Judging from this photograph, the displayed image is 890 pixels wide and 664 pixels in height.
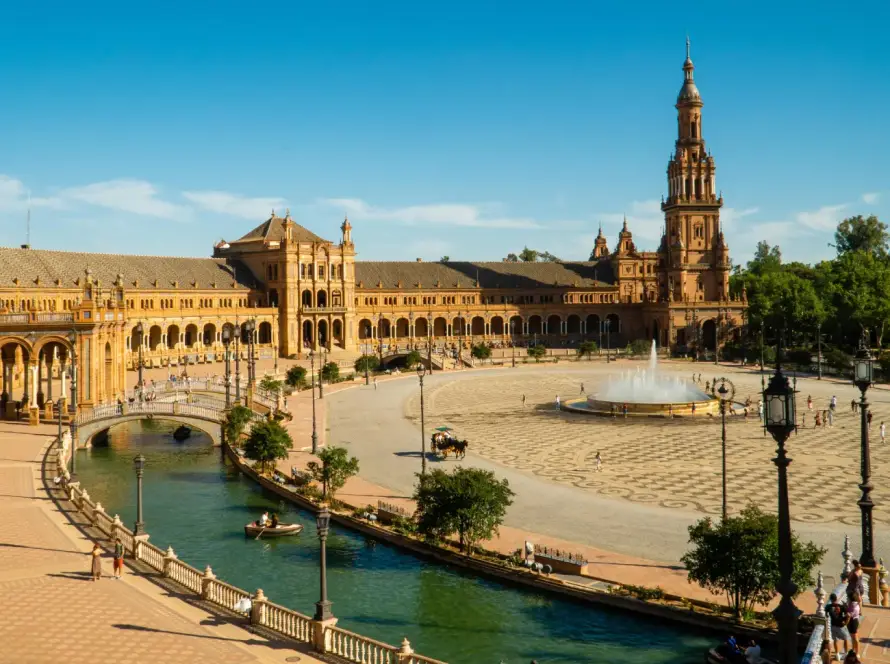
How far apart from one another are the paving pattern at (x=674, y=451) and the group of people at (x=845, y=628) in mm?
16126

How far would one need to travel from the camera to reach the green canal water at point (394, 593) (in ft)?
78.5

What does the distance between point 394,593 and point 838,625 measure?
1514 centimetres

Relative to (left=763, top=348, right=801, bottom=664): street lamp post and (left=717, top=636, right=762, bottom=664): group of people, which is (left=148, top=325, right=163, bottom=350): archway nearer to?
(left=717, top=636, right=762, bottom=664): group of people

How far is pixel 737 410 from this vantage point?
210 ft

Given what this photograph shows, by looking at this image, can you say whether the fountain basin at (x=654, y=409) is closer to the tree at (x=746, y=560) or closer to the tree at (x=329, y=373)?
the tree at (x=329, y=373)

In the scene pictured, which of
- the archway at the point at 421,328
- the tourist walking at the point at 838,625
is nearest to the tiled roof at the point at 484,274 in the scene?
the archway at the point at 421,328

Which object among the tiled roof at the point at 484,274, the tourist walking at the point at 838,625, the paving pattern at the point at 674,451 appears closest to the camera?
the tourist walking at the point at 838,625

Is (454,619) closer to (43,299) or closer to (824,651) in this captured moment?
(824,651)

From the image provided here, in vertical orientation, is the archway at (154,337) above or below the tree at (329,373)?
above

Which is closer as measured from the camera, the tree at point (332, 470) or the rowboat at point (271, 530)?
the rowboat at point (271, 530)

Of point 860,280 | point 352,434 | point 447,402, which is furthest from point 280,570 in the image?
point 860,280

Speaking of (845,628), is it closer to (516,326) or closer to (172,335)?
(172,335)

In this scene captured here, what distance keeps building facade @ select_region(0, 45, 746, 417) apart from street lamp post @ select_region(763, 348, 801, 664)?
79843 millimetres

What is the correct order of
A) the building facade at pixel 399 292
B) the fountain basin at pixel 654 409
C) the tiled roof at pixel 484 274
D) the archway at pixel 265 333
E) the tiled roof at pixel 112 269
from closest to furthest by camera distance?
the fountain basin at pixel 654 409
the tiled roof at pixel 112 269
the building facade at pixel 399 292
the archway at pixel 265 333
the tiled roof at pixel 484 274
